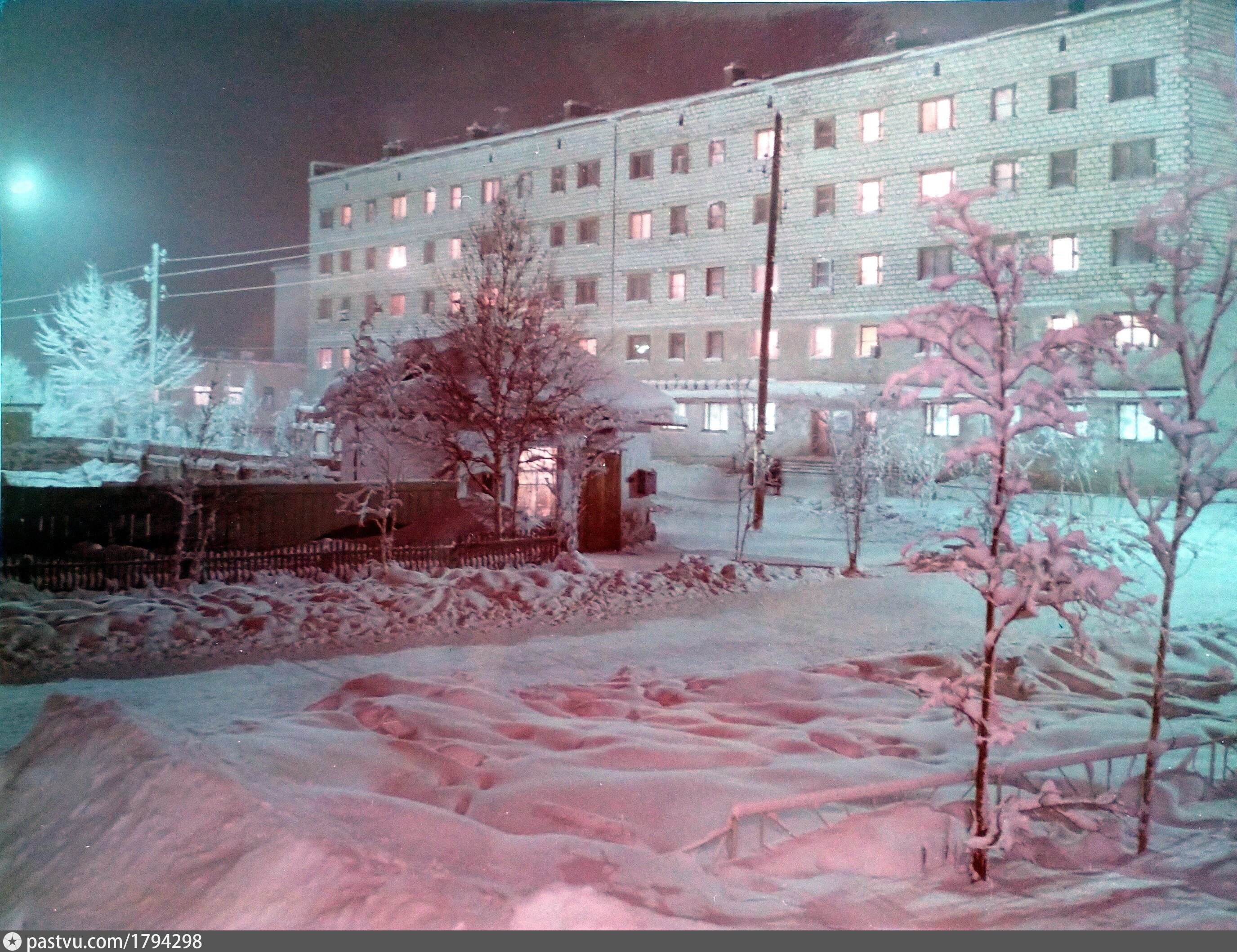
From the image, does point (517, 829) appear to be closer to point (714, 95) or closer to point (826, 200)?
point (826, 200)

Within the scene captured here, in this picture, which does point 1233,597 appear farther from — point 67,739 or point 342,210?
point 342,210

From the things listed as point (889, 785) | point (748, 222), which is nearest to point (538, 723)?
point (889, 785)

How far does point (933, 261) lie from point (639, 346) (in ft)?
38.3

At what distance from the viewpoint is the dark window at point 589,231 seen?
36.6 meters

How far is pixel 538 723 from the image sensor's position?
782 cm

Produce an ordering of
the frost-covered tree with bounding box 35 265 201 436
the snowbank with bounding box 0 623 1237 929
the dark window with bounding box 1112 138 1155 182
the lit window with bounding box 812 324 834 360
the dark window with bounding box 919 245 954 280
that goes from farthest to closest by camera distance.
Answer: the lit window with bounding box 812 324 834 360, the dark window with bounding box 919 245 954 280, the dark window with bounding box 1112 138 1155 182, the frost-covered tree with bounding box 35 265 201 436, the snowbank with bounding box 0 623 1237 929

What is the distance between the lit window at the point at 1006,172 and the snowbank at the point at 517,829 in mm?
25621

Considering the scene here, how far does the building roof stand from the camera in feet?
101

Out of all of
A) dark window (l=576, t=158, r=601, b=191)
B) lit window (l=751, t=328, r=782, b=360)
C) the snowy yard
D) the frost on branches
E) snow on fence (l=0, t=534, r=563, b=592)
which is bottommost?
the snowy yard

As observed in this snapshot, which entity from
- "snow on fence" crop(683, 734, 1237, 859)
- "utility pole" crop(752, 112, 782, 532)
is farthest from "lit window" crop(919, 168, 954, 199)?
"snow on fence" crop(683, 734, 1237, 859)

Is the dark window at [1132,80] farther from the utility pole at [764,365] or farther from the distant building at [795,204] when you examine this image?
the utility pole at [764,365]

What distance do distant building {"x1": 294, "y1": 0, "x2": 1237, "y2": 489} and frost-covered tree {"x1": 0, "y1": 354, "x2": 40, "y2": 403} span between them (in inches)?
365

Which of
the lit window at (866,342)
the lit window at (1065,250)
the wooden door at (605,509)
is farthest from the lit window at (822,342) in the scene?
the wooden door at (605,509)

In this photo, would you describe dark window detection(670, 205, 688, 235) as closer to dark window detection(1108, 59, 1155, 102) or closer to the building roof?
the building roof
